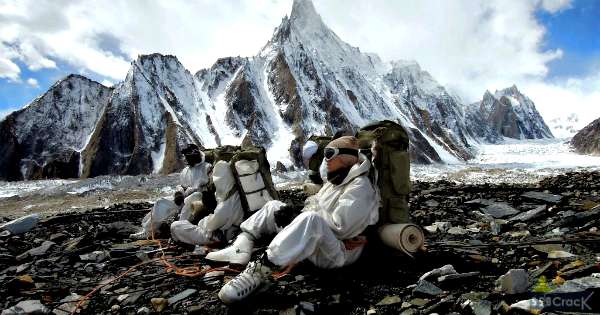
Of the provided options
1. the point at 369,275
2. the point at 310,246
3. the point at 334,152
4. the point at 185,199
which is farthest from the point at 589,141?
the point at 310,246

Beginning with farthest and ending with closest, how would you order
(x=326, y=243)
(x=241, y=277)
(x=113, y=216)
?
(x=113, y=216) → (x=326, y=243) → (x=241, y=277)

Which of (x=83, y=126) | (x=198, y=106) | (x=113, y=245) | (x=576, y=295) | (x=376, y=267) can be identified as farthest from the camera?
(x=198, y=106)

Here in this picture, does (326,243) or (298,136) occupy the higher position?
(298,136)

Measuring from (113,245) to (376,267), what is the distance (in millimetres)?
5303

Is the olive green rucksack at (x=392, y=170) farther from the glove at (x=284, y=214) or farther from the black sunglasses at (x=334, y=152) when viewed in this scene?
the glove at (x=284, y=214)

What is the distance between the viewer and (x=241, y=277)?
13.8ft

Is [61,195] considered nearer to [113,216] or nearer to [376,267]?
[113,216]

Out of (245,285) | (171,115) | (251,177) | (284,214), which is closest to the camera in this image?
(245,285)

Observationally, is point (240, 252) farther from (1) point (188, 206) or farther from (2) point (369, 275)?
(1) point (188, 206)

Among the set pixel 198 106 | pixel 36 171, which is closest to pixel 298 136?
pixel 198 106

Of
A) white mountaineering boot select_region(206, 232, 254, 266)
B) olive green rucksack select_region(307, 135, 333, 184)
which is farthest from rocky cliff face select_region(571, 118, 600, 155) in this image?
white mountaineering boot select_region(206, 232, 254, 266)

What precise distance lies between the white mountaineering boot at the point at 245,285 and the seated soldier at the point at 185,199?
4.12m

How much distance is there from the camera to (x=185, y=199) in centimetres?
871

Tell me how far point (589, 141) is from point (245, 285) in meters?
147
